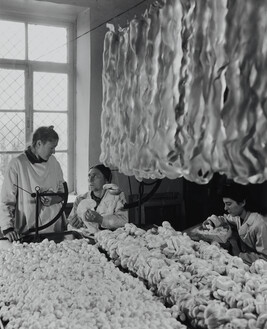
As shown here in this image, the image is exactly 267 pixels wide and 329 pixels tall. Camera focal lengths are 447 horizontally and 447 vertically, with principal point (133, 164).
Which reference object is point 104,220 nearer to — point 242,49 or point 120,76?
point 120,76

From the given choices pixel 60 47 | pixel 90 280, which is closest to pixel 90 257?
pixel 90 280

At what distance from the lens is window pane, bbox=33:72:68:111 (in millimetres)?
3559

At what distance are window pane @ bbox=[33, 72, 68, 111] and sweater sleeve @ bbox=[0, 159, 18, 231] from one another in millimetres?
672

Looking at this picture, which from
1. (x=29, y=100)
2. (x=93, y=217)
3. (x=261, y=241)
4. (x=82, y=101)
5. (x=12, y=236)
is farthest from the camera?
(x=29, y=100)

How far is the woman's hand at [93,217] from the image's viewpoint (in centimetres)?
319

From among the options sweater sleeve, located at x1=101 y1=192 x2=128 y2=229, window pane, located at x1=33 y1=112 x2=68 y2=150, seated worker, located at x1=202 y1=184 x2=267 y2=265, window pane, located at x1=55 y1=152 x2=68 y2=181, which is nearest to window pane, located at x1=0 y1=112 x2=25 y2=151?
window pane, located at x1=33 y1=112 x2=68 y2=150

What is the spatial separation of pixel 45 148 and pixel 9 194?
403 millimetres

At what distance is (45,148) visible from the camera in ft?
10.3

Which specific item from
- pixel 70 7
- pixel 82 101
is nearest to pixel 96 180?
pixel 82 101

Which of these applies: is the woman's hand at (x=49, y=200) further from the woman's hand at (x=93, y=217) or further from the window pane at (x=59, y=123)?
the window pane at (x=59, y=123)

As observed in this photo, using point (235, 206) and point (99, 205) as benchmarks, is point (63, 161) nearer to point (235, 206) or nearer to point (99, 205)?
point (99, 205)

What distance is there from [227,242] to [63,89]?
69.7 inches

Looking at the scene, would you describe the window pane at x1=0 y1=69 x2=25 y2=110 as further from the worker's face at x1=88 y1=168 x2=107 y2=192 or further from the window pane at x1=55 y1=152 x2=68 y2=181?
the worker's face at x1=88 y1=168 x2=107 y2=192

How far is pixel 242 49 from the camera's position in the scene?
1009mm
